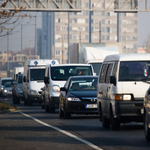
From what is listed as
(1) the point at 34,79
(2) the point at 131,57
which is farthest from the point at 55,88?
(2) the point at 131,57

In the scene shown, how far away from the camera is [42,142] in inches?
389

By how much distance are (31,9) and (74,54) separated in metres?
8.86

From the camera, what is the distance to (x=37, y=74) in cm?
2892

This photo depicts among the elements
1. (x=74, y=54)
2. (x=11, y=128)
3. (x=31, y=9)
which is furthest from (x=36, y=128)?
(x=74, y=54)

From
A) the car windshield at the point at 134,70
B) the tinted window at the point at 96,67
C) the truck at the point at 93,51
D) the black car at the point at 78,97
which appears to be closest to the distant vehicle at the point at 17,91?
the truck at the point at 93,51

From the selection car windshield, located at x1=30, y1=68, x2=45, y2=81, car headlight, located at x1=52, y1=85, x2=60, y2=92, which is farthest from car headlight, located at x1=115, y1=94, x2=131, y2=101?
car windshield, located at x1=30, y1=68, x2=45, y2=81

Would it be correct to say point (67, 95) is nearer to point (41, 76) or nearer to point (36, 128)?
point (36, 128)

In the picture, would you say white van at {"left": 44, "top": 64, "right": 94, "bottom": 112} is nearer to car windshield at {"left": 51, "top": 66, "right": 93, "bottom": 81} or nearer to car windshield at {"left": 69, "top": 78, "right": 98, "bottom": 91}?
car windshield at {"left": 51, "top": 66, "right": 93, "bottom": 81}

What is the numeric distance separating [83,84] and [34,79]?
11.2m

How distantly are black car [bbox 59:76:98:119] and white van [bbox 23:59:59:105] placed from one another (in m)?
10.3

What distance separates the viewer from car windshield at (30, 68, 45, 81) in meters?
28.7

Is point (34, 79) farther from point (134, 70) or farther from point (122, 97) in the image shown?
point (122, 97)

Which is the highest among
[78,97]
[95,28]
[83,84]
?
[95,28]

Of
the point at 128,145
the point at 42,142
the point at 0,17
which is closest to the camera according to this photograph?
the point at 128,145
